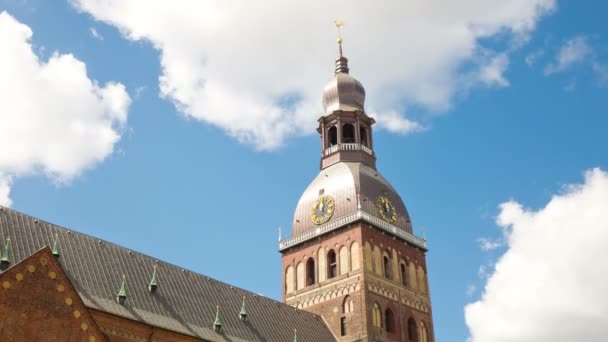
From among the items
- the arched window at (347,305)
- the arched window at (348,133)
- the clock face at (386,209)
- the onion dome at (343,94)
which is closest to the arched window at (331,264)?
the arched window at (347,305)

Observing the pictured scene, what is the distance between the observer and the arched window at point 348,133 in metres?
73.2

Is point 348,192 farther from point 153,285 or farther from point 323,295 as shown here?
point 153,285

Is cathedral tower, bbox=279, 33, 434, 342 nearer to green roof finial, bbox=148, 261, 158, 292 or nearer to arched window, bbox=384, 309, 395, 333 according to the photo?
arched window, bbox=384, 309, 395, 333

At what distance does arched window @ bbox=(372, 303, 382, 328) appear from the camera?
204ft

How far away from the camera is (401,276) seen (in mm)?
67312

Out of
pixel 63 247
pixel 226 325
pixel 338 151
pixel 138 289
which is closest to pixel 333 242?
pixel 338 151

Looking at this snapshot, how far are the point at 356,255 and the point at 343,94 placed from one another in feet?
61.0

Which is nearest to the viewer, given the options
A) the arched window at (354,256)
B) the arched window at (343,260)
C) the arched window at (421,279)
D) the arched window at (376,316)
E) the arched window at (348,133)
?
the arched window at (376,316)

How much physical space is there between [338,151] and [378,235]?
9.76 m

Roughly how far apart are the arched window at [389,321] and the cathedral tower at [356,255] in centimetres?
9

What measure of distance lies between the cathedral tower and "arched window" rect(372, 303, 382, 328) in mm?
84

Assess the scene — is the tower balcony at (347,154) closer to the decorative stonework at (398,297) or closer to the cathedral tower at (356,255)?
the cathedral tower at (356,255)

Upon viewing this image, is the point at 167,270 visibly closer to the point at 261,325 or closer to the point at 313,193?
the point at 261,325

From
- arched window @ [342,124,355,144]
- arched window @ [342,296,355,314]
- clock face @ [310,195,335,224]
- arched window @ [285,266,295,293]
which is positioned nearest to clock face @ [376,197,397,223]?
clock face @ [310,195,335,224]
